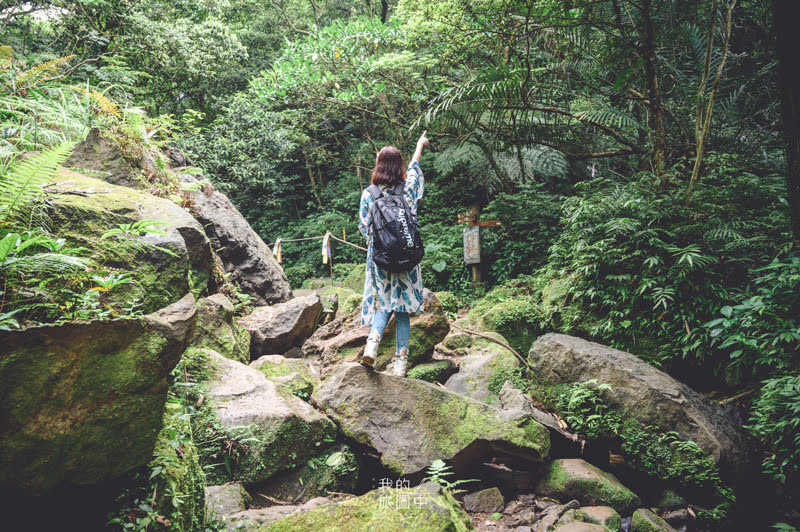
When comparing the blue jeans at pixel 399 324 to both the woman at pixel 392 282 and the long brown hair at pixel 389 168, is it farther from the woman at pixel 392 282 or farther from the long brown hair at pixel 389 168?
the long brown hair at pixel 389 168

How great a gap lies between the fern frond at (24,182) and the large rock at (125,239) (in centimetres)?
36

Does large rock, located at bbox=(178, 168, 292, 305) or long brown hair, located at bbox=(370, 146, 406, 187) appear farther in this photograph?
large rock, located at bbox=(178, 168, 292, 305)

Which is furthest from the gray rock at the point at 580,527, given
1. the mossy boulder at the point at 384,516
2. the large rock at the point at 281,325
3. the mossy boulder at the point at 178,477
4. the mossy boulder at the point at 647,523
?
the large rock at the point at 281,325

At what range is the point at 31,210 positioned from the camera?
2230mm

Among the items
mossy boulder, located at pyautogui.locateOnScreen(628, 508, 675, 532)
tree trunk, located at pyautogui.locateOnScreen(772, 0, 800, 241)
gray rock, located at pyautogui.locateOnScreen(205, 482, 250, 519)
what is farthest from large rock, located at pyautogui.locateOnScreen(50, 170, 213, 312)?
mossy boulder, located at pyautogui.locateOnScreen(628, 508, 675, 532)

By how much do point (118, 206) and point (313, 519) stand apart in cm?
256

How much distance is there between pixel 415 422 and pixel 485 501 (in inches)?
31.2

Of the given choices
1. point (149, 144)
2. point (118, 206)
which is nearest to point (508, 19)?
point (149, 144)

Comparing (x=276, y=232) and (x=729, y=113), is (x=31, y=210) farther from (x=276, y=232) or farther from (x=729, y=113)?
(x=276, y=232)

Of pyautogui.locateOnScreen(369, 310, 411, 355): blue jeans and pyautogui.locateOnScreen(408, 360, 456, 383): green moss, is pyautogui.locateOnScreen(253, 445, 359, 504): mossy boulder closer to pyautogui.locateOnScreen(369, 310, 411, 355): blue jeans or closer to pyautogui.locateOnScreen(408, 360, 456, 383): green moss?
pyautogui.locateOnScreen(369, 310, 411, 355): blue jeans

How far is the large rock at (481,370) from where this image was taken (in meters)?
4.66

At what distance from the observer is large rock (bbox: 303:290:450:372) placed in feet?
16.1

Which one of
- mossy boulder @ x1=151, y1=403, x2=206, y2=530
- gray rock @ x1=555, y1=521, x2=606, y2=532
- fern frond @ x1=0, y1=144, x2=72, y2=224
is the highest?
fern frond @ x1=0, y1=144, x2=72, y2=224

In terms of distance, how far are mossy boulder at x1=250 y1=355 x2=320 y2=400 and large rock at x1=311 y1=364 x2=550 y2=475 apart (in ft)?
1.27
